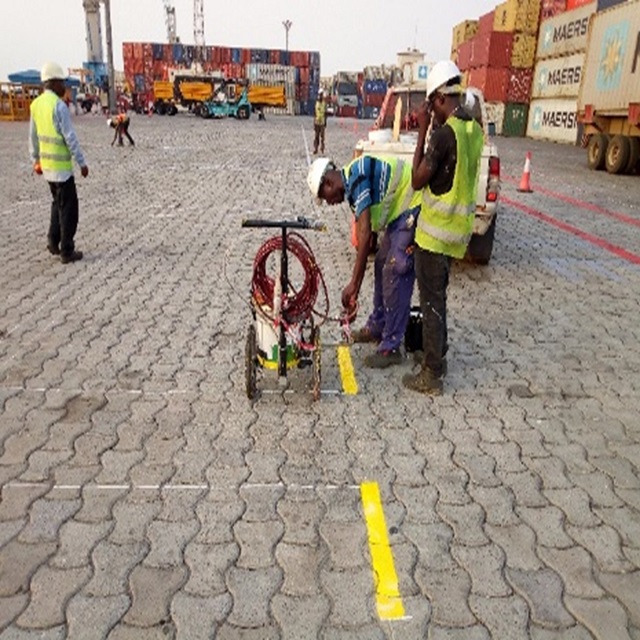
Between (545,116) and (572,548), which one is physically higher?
(545,116)

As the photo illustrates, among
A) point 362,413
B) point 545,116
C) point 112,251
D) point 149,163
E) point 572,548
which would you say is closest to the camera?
point 572,548

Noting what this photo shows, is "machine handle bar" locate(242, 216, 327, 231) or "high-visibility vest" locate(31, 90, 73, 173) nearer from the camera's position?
"machine handle bar" locate(242, 216, 327, 231)

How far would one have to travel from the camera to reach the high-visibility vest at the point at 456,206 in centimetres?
372

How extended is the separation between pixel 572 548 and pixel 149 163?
16345 millimetres

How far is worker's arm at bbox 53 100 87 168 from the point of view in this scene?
6.42m

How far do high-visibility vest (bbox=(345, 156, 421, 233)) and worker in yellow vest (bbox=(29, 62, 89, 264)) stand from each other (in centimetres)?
380

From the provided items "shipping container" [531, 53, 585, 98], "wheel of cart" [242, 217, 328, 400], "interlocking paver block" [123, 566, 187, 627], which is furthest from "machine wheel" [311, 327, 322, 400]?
"shipping container" [531, 53, 585, 98]

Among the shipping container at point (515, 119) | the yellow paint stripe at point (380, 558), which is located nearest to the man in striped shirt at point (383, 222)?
the yellow paint stripe at point (380, 558)

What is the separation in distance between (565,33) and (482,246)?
30.0 m

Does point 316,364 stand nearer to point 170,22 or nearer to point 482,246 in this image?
point 482,246

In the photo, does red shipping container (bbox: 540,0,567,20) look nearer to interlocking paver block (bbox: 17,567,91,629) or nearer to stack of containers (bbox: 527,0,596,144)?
stack of containers (bbox: 527,0,596,144)

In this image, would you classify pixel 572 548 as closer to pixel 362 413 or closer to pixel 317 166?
pixel 362 413

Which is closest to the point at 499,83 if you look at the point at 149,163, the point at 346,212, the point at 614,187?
the point at 614,187

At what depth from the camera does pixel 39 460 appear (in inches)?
130
